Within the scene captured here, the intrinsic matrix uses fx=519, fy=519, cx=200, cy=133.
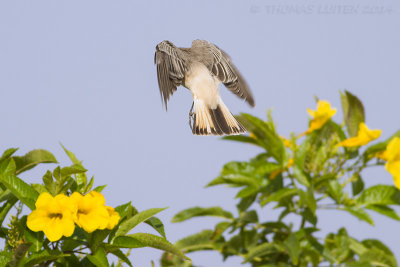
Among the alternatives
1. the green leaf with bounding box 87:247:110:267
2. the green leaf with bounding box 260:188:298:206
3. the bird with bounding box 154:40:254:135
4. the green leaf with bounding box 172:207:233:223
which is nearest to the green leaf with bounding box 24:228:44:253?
the green leaf with bounding box 87:247:110:267

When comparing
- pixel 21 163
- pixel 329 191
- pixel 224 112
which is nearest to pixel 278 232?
pixel 329 191

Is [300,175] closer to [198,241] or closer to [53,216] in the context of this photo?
[198,241]

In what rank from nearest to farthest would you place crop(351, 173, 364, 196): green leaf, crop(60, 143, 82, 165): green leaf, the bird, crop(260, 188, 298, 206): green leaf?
crop(260, 188, 298, 206): green leaf, crop(351, 173, 364, 196): green leaf, crop(60, 143, 82, 165): green leaf, the bird

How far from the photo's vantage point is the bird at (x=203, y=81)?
607 cm

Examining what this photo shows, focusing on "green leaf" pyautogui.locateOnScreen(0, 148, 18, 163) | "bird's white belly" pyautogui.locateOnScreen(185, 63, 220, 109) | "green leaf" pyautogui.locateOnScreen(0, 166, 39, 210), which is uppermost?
"bird's white belly" pyautogui.locateOnScreen(185, 63, 220, 109)

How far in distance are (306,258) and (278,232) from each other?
0.59 ft

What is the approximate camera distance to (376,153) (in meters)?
2.47

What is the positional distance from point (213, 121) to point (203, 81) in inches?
25.2

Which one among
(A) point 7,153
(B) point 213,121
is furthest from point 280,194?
(B) point 213,121

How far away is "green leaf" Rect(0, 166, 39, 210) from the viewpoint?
8.05 ft

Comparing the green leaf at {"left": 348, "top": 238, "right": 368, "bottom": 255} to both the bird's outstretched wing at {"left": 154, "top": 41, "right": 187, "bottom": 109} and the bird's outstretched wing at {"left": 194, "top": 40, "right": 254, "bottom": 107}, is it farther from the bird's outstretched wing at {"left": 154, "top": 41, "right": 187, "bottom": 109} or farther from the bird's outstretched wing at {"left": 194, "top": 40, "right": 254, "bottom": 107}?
the bird's outstretched wing at {"left": 194, "top": 40, "right": 254, "bottom": 107}

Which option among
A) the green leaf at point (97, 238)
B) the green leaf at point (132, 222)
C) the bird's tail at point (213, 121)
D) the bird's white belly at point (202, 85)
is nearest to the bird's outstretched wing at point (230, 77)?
the bird's white belly at point (202, 85)

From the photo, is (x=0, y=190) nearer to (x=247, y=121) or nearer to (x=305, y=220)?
(x=247, y=121)

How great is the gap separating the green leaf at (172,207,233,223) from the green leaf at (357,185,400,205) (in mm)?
616
